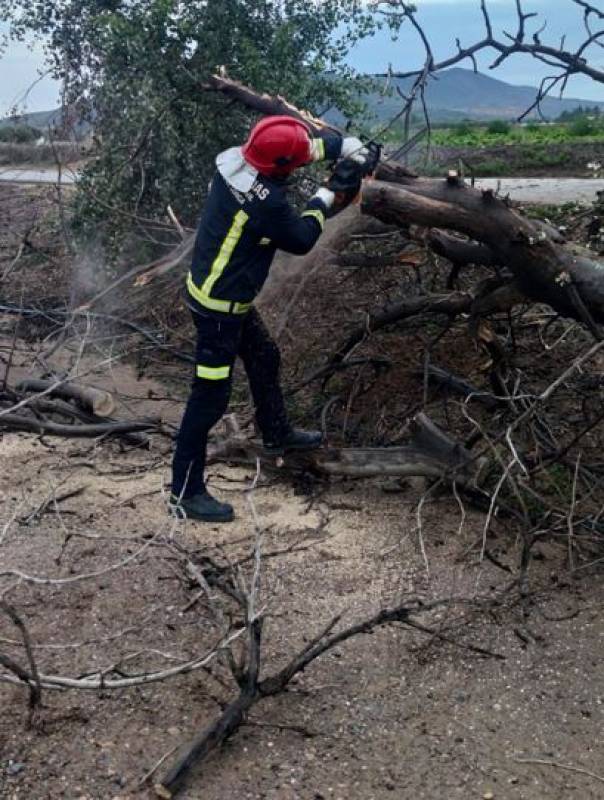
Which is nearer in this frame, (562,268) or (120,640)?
(120,640)

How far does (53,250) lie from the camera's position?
8.77 metres

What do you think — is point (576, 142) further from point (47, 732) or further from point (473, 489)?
point (47, 732)

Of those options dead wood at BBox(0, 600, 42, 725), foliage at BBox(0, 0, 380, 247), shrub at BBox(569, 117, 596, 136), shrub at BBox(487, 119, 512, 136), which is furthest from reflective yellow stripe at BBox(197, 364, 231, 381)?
shrub at BBox(487, 119, 512, 136)

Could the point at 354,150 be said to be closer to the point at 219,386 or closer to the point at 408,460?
the point at 219,386

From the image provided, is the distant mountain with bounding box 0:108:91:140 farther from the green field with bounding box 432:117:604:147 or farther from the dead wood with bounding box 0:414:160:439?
the green field with bounding box 432:117:604:147

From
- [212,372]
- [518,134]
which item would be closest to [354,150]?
[212,372]

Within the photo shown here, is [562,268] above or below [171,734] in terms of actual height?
above

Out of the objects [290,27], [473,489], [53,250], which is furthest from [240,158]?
[53,250]

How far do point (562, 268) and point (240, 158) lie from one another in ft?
4.17

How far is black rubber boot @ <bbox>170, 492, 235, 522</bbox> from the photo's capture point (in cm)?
393

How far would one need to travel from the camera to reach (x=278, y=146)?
3.48 m

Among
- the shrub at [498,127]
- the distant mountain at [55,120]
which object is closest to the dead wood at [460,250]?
the distant mountain at [55,120]

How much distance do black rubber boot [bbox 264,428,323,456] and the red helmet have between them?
120cm

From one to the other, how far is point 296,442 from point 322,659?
1354 millimetres
